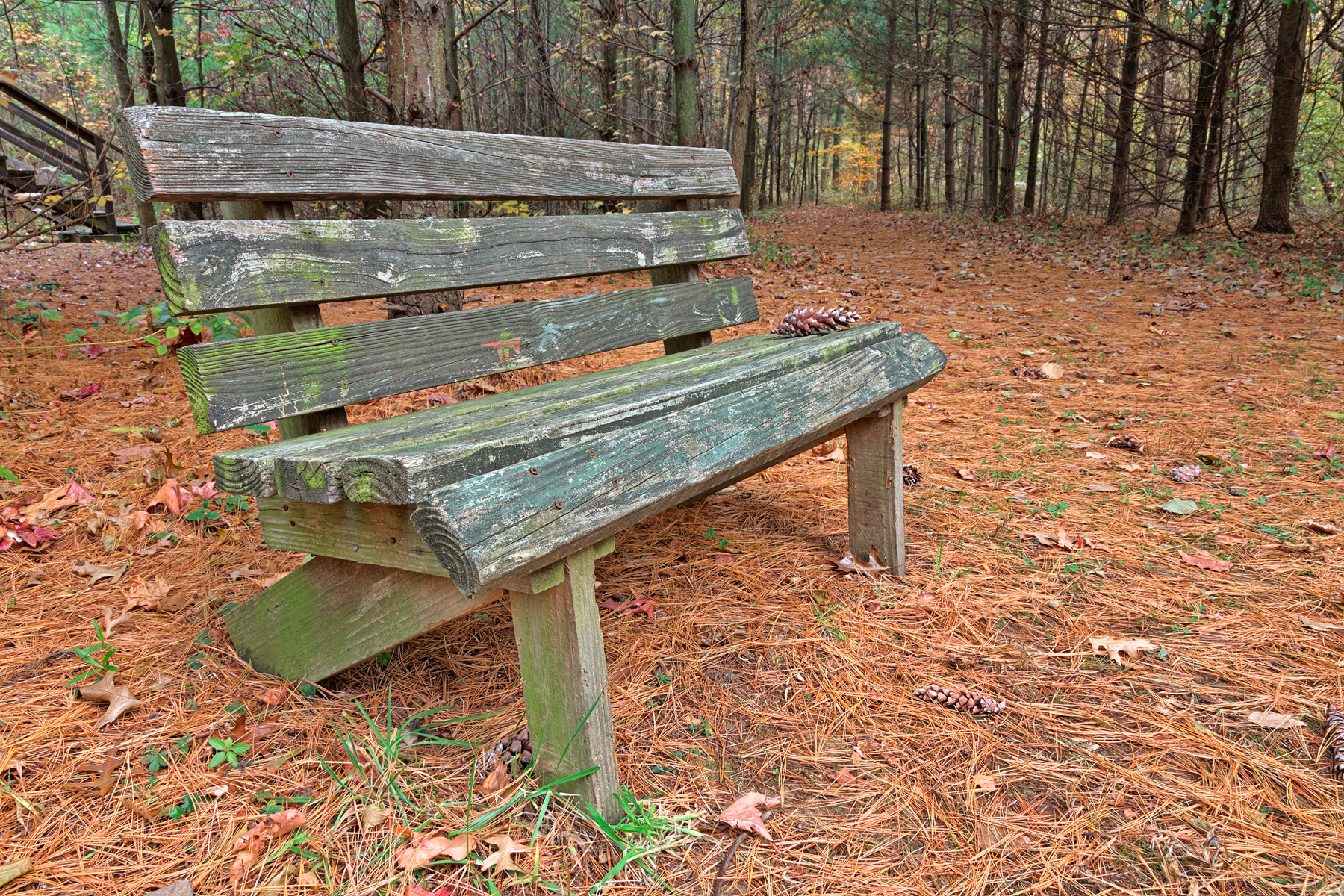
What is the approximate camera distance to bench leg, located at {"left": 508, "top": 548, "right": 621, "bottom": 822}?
1.31 meters

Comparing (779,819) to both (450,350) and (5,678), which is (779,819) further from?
(5,678)

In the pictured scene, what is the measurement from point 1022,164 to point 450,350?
32.7 metres

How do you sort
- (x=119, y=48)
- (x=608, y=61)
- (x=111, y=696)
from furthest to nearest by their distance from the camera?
(x=608, y=61)
(x=119, y=48)
(x=111, y=696)

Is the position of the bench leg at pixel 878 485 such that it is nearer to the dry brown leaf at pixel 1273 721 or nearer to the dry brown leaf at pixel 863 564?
the dry brown leaf at pixel 863 564

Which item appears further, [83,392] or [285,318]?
[83,392]

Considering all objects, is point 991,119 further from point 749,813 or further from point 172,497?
point 749,813

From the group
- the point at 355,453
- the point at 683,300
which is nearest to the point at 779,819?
the point at 355,453

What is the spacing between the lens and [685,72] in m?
7.41

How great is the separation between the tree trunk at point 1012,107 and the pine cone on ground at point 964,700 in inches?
443

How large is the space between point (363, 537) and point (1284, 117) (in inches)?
418

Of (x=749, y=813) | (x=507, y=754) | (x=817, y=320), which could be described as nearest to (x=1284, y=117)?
(x=817, y=320)

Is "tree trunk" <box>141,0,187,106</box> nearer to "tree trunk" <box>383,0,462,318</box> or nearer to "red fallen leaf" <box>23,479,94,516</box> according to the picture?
"tree trunk" <box>383,0,462,318</box>

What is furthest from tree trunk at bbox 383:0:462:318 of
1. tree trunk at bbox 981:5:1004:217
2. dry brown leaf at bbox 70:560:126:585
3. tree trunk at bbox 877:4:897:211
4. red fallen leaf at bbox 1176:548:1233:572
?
tree trunk at bbox 877:4:897:211

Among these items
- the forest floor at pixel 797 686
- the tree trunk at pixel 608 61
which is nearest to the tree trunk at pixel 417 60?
the forest floor at pixel 797 686
